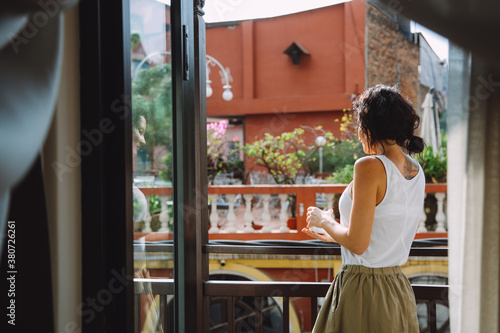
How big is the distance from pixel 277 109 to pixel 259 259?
536cm

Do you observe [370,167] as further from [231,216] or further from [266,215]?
[231,216]

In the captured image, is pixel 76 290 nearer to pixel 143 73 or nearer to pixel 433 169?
pixel 143 73

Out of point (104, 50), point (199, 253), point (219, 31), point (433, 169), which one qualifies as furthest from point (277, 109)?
point (104, 50)

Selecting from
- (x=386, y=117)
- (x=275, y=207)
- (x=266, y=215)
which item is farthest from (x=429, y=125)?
(x=386, y=117)

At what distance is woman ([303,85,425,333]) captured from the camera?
1190 millimetres

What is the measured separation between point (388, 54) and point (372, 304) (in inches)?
365

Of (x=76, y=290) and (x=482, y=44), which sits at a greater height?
(x=482, y=44)

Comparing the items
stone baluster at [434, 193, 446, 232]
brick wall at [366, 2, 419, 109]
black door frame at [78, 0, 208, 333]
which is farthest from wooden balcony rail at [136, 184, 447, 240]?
brick wall at [366, 2, 419, 109]

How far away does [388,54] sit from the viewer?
31.7 ft

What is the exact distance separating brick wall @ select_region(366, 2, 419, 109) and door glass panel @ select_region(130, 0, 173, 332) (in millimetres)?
8451

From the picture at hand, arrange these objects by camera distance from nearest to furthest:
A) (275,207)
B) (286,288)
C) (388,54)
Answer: (286,288), (275,207), (388,54)

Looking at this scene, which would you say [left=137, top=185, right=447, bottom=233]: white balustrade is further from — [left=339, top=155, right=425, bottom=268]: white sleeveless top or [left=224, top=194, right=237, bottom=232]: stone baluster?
[left=339, top=155, right=425, bottom=268]: white sleeveless top

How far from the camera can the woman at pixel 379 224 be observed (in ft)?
3.91

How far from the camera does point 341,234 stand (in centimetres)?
122
